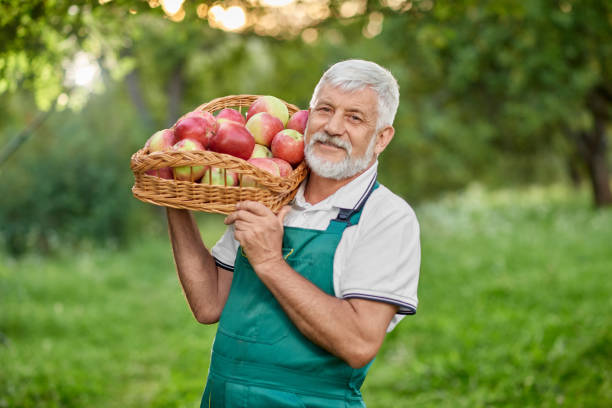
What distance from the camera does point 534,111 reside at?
1441 cm

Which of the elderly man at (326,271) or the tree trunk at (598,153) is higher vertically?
the elderly man at (326,271)

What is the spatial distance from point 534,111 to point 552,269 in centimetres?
589

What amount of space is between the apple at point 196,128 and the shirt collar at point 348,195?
1.32ft

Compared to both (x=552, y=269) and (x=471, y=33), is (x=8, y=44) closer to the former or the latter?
(x=552, y=269)

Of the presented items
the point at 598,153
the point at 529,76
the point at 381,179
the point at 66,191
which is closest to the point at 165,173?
the point at 529,76

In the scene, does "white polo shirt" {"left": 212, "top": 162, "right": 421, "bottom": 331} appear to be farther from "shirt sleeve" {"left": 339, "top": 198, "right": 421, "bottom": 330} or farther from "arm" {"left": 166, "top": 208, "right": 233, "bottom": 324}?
"arm" {"left": 166, "top": 208, "right": 233, "bottom": 324}

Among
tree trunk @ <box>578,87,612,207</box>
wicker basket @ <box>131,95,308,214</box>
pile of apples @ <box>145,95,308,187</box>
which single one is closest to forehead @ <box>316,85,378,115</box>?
pile of apples @ <box>145,95,308,187</box>

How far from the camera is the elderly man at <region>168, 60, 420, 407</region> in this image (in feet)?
6.90

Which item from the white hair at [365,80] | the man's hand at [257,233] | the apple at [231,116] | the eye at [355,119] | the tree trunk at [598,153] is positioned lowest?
the tree trunk at [598,153]

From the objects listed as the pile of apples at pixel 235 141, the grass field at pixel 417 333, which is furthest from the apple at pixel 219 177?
the grass field at pixel 417 333

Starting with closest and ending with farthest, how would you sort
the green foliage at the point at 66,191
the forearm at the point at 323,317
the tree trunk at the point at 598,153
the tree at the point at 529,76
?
the forearm at the point at 323,317
the tree at the point at 529,76
the green foliage at the point at 66,191
the tree trunk at the point at 598,153

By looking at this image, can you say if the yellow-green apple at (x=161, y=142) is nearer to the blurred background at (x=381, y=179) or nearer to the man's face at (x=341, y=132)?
the man's face at (x=341, y=132)

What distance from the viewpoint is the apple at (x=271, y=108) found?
8.42 ft

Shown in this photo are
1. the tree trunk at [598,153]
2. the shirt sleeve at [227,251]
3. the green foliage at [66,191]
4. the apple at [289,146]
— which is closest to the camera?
the apple at [289,146]
